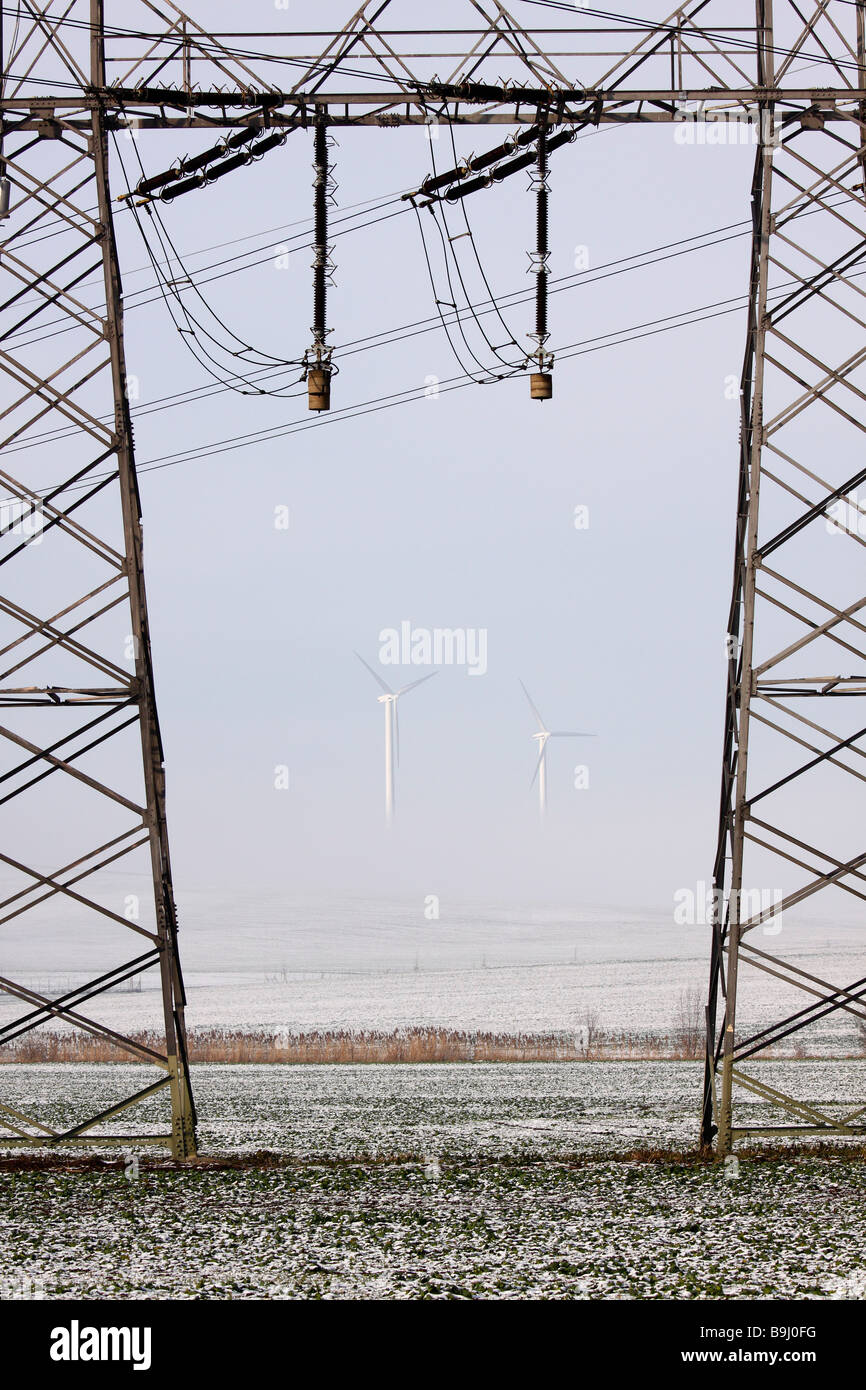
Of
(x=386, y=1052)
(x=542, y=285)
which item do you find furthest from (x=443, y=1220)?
(x=386, y=1052)

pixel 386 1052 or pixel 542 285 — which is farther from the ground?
pixel 542 285

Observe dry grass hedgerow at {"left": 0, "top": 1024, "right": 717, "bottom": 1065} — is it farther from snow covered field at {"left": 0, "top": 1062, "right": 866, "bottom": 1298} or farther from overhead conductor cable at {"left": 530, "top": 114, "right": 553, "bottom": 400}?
overhead conductor cable at {"left": 530, "top": 114, "right": 553, "bottom": 400}

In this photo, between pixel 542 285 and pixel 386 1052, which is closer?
pixel 542 285

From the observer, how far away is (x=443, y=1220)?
60.4 feet

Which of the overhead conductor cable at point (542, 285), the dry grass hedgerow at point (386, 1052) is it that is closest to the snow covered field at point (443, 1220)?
the overhead conductor cable at point (542, 285)

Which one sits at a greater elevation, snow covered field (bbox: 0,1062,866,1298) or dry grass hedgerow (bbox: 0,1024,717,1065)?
snow covered field (bbox: 0,1062,866,1298)

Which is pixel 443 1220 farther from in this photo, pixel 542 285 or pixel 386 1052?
pixel 386 1052

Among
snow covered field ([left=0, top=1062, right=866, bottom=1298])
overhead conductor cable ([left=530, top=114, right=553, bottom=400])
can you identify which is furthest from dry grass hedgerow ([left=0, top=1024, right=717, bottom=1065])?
overhead conductor cable ([left=530, top=114, right=553, bottom=400])

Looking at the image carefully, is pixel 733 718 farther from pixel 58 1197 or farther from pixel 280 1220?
pixel 58 1197

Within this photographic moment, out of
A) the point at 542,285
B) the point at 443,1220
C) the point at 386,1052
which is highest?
the point at 542,285

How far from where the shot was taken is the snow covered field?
51.0ft

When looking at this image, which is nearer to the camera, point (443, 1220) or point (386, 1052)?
point (443, 1220)
